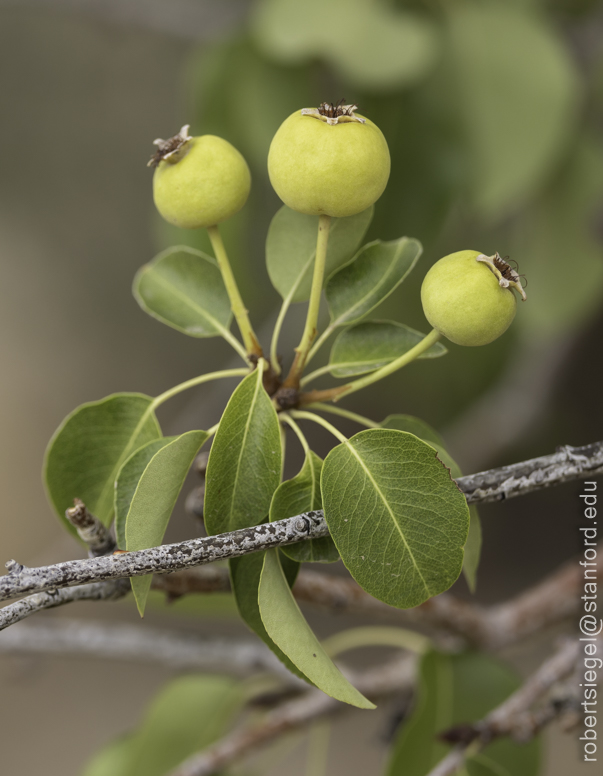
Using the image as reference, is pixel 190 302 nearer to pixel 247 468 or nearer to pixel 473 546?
pixel 247 468

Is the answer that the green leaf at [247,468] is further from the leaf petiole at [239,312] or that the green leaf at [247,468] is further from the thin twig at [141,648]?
the thin twig at [141,648]

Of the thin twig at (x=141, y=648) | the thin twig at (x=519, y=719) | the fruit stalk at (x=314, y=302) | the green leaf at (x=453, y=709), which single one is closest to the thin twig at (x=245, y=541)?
the fruit stalk at (x=314, y=302)

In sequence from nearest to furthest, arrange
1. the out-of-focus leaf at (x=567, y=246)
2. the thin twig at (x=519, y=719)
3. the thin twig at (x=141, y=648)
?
1. the thin twig at (x=519, y=719)
2. the thin twig at (x=141, y=648)
3. the out-of-focus leaf at (x=567, y=246)

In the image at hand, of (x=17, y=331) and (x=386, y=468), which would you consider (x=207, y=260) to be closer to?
(x=386, y=468)

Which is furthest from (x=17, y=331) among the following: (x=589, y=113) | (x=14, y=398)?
(x=589, y=113)

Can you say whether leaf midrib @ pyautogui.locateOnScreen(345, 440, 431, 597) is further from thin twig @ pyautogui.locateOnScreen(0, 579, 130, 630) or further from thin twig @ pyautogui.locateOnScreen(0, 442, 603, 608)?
thin twig @ pyautogui.locateOnScreen(0, 579, 130, 630)
